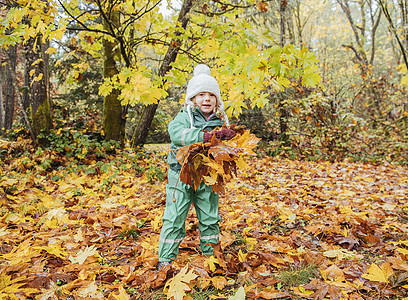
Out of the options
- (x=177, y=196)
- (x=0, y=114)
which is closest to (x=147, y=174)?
(x=177, y=196)

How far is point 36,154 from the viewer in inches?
208

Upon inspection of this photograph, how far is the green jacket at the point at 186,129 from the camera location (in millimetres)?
1807

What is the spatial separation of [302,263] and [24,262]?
7.61 ft

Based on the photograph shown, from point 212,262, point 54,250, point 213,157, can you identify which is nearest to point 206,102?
point 213,157

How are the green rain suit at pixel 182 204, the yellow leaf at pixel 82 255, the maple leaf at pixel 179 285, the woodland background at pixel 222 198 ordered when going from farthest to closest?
1. the yellow leaf at pixel 82 255
2. the green rain suit at pixel 182 204
3. the woodland background at pixel 222 198
4. the maple leaf at pixel 179 285

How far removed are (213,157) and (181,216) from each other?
0.69 metres

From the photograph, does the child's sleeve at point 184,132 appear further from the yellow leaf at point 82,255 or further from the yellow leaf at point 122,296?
the yellow leaf at point 82,255

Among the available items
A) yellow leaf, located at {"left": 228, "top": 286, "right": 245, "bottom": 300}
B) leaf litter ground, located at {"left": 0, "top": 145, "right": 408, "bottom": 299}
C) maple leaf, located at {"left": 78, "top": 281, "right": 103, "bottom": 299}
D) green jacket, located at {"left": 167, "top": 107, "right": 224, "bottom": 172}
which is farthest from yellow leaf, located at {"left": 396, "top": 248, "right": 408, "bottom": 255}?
maple leaf, located at {"left": 78, "top": 281, "right": 103, "bottom": 299}

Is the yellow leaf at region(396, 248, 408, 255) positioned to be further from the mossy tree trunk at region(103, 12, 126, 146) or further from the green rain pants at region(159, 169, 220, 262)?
the mossy tree trunk at region(103, 12, 126, 146)

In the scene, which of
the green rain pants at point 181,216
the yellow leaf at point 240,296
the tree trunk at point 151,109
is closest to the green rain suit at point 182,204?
the green rain pants at point 181,216

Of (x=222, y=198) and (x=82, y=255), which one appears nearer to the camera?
(x=82, y=255)

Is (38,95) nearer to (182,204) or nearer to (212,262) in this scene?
(182,204)

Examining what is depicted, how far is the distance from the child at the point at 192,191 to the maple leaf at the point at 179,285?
24cm

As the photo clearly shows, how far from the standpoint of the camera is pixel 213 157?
5.44 ft
